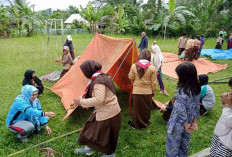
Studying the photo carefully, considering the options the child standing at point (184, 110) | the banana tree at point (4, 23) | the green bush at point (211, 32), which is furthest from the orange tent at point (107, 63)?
the banana tree at point (4, 23)

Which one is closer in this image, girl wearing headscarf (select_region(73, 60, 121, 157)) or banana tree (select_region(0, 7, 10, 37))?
girl wearing headscarf (select_region(73, 60, 121, 157))

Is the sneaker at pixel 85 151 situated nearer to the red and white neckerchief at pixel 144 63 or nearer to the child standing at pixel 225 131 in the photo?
the red and white neckerchief at pixel 144 63

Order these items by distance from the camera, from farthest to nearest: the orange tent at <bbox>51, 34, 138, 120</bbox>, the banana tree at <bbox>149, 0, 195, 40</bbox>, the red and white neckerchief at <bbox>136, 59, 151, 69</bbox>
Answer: the banana tree at <bbox>149, 0, 195, 40</bbox> → the orange tent at <bbox>51, 34, 138, 120</bbox> → the red and white neckerchief at <bbox>136, 59, 151, 69</bbox>

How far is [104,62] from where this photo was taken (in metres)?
4.11

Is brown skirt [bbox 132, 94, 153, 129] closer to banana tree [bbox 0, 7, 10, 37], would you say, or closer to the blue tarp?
the blue tarp

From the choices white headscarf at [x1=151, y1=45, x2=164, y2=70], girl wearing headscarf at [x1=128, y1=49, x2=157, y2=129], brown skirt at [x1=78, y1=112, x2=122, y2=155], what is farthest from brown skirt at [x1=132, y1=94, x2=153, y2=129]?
white headscarf at [x1=151, y1=45, x2=164, y2=70]

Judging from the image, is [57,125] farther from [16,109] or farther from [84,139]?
[84,139]

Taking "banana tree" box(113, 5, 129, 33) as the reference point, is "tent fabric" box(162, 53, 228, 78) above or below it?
below

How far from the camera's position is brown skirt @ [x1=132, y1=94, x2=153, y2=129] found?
3508 mm

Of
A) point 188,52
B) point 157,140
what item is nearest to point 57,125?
point 157,140

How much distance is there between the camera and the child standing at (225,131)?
2066mm

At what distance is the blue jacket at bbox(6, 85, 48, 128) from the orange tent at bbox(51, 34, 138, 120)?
67 centimetres

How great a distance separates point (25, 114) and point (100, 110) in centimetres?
157

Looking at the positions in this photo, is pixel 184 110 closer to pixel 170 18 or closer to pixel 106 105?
pixel 106 105
